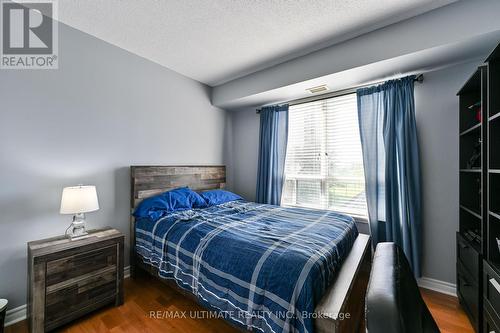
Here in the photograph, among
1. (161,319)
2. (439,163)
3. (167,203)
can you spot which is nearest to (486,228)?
(439,163)

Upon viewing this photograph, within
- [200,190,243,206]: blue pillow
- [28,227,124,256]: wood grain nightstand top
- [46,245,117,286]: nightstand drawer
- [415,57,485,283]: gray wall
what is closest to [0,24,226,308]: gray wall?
[28,227,124,256]: wood grain nightstand top

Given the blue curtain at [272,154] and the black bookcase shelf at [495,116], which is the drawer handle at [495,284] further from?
the blue curtain at [272,154]

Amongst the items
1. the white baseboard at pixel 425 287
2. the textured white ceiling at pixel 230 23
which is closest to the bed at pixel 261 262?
the white baseboard at pixel 425 287

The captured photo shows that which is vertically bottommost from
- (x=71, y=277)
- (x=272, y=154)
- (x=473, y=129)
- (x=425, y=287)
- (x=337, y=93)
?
(x=425, y=287)

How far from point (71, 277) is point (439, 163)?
3.70m

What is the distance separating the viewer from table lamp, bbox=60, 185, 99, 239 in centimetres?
179

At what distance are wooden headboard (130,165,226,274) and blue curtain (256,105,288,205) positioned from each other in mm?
765

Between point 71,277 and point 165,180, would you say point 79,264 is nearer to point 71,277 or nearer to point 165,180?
point 71,277

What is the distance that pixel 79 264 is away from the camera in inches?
70.7

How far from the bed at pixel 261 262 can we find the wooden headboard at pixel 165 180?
0.01 meters

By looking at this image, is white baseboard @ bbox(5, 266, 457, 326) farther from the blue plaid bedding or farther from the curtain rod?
the curtain rod

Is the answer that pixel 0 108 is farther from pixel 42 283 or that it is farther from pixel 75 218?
pixel 42 283

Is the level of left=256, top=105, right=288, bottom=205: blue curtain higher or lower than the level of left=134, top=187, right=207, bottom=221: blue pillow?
higher

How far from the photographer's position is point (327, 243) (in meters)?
1.65
